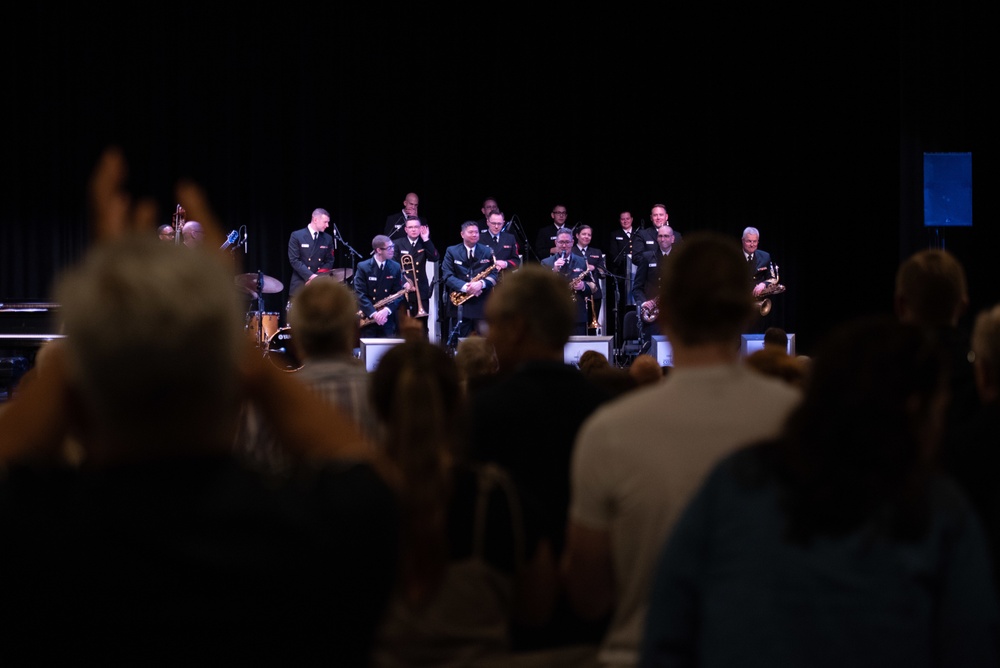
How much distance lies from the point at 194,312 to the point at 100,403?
12cm

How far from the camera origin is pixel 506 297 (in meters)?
2.22

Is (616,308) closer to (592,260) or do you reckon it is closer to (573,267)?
(592,260)

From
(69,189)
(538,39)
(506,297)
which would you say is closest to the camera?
(506,297)

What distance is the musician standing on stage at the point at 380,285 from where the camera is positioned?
10.6 meters

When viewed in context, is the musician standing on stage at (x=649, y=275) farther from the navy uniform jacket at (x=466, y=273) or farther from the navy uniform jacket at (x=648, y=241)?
the navy uniform jacket at (x=466, y=273)

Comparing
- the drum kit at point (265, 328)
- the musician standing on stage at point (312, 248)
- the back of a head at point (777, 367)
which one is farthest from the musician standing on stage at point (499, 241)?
the back of a head at point (777, 367)

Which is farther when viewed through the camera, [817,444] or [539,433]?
[539,433]

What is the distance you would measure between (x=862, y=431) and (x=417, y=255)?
988 cm

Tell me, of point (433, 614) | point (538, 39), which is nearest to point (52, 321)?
point (538, 39)

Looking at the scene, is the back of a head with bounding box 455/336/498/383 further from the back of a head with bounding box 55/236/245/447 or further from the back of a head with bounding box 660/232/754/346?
the back of a head with bounding box 55/236/245/447

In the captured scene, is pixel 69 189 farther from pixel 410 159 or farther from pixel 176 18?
pixel 410 159

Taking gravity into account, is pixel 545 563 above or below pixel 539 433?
below

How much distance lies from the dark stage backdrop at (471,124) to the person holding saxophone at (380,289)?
190 centimetres

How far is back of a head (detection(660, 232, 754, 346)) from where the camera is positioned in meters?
1.71
